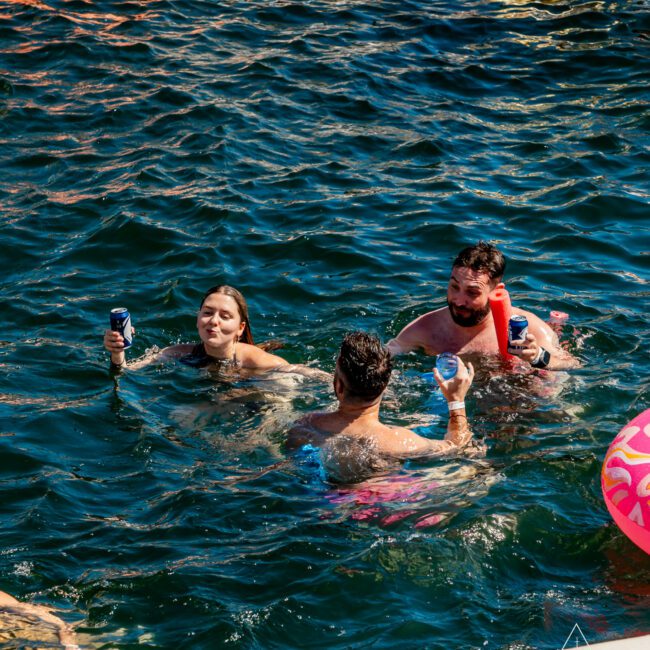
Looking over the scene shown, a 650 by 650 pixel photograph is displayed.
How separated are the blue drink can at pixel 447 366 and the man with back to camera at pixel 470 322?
1.48 meters

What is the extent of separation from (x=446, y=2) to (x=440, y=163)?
709 cm

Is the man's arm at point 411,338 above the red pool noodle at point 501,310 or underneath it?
underneath

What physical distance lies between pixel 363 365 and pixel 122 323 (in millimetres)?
2534

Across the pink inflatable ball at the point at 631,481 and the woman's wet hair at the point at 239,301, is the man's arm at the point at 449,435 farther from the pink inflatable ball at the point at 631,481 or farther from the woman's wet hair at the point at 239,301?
the woman's wet hair at the point at 239,301

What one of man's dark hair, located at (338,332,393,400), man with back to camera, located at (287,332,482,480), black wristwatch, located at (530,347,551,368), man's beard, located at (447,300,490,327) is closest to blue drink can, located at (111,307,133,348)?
man with back to camera, located at (287,332,482,480)

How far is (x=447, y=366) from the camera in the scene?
319 inches

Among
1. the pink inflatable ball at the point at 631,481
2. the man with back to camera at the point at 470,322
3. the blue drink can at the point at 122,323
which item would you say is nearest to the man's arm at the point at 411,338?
the man with back to camera at the point at 470,322

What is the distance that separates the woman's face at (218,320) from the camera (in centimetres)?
970

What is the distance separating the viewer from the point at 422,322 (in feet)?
34.3

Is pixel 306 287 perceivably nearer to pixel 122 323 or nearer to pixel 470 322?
pixel 470 322

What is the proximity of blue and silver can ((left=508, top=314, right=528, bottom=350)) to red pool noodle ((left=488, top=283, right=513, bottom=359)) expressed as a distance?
0.56 m

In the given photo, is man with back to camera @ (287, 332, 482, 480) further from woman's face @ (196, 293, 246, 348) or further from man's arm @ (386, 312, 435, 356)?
man's arm @ (386, 312, 435, 356)

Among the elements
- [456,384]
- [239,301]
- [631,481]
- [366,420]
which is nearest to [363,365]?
[366,420]

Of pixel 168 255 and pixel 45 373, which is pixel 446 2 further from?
pixel 45 373
